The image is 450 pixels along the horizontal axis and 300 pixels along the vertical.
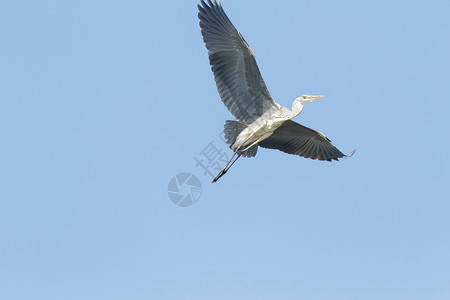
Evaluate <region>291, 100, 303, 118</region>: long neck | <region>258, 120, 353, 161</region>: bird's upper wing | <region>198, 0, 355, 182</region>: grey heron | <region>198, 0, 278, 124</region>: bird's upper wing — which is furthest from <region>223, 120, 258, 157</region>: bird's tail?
<region>258, 120, 353, 161</region>: bird's upper wing

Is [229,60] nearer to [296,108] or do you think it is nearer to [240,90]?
[240,90]

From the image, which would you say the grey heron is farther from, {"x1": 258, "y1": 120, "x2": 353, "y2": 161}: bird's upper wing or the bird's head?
{"x1": 258, "y1": 120, "x2": 353, "y2": 161}: bird's upper wing

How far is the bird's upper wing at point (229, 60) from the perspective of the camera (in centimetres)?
1722

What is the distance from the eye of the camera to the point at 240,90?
698 inches

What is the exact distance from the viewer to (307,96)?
60.7ft

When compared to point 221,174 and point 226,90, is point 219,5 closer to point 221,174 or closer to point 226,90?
point 226,90

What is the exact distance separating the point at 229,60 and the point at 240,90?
80 cm

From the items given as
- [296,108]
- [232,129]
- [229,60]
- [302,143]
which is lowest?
[302,143]

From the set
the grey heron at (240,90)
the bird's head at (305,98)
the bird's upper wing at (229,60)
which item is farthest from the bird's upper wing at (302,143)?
the bird's upper wing at (229,60)

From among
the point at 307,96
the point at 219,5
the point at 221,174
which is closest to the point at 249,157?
the point at 221,174

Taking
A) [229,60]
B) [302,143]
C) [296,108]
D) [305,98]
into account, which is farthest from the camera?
[302,143]

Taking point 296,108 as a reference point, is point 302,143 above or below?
below

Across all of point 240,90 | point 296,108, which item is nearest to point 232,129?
point 240,90

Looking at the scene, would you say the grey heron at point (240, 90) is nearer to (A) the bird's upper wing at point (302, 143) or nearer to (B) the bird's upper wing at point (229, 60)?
(B) the bird's upper wing at point (229, 60)
